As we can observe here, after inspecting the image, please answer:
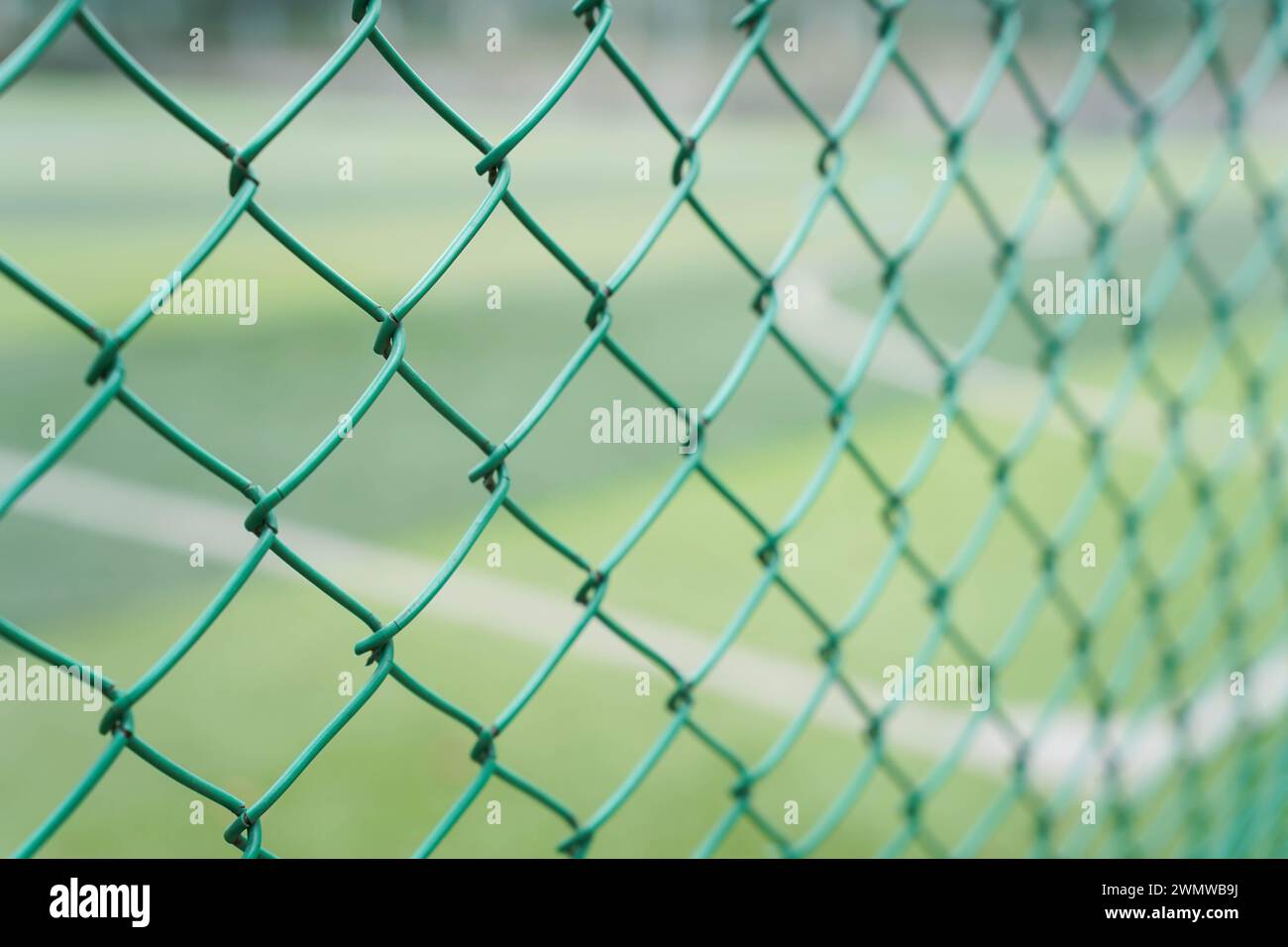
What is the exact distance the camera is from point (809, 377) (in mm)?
1438

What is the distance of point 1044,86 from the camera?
72.5 feet

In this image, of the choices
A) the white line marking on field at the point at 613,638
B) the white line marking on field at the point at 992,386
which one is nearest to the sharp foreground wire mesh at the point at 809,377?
the white line marking on field at the point at 613,638

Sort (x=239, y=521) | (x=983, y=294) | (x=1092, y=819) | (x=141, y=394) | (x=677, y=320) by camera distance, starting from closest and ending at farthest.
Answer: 1. (x=1092, y=819)
2. (x=239, y=521)
3. (x=141, y=394)
4. (x=677, y=320)
5. (x=983, y=294)

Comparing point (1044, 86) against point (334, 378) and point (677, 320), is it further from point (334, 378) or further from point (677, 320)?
point (334, 378)

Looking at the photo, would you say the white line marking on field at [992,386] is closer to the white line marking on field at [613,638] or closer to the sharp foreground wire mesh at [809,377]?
the white line marking on field at [613,638]

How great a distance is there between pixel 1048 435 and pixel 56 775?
430 centimetres

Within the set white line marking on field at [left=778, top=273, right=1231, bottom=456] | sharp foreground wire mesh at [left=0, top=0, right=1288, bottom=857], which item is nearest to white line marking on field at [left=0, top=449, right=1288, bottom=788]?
sharp foreground wire mesh at [left=0, top=0, right=1288, bottom=857]

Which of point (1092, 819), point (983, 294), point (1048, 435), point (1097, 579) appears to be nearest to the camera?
point (1092, 819)

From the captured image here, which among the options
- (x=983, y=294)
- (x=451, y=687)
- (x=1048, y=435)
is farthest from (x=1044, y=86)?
(x=451, y=687)

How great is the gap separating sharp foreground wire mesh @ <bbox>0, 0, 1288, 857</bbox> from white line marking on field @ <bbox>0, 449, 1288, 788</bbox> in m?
0.10

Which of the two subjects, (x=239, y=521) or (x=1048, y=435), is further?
(x=1048, y=435)

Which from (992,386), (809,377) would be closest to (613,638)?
(809,377)

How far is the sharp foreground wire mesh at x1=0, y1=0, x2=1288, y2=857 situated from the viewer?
2.35ft

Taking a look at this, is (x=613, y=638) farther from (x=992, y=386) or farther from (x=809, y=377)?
(x=992, y=386)
